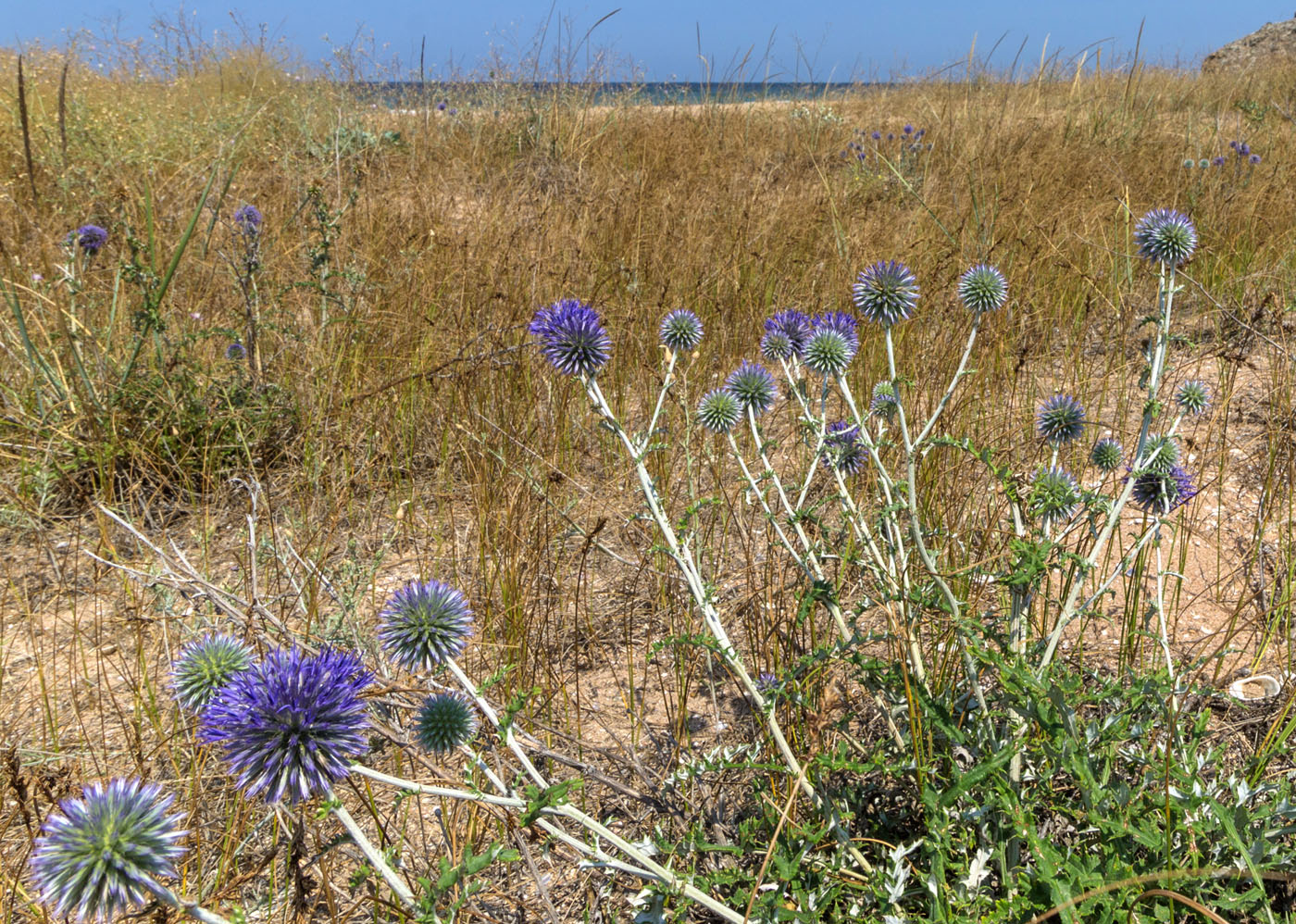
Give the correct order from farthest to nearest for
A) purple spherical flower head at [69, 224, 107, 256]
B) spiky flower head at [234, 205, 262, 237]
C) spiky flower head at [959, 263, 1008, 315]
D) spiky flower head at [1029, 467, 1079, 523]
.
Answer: purple spherical flower head at [69, 224, 107, 256], spiky flower head at [234, 205, 262, 237], spiky flower head at [959, 263, 1008, 315], spiky flower head at [1029, 467, 1079, 523]

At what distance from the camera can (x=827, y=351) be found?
2174 mm

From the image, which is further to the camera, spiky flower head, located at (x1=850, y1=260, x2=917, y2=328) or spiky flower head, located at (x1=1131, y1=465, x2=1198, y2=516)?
spiky flower head, located at (x1=850, y1=260, x2=917, y2=328)

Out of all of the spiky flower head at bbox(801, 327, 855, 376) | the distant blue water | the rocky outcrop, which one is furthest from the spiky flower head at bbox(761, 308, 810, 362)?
the rocky outcrop

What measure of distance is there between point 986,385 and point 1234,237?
2.29 metres

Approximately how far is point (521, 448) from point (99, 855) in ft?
→ 7.30

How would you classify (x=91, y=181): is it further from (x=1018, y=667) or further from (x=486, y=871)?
(x=1018, y=667)

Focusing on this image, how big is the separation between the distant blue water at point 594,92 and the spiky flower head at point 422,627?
6837mm

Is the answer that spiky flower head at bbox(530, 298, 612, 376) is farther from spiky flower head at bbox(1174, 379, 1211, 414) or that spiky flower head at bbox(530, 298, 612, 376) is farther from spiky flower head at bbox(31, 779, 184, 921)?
spiky flower head at bbox(1174, 379, 1211, 414)

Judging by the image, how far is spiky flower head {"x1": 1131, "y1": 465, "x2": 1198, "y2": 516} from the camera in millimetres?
1877

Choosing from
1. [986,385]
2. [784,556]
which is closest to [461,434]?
[784,556]

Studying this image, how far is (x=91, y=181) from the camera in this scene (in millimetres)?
4473

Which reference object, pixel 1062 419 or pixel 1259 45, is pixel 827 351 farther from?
pixel 1259 45

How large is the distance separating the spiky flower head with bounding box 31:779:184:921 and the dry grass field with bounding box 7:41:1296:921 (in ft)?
0.94

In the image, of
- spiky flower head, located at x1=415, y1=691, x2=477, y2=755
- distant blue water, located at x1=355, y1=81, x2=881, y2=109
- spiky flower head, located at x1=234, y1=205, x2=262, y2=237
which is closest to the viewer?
spiky flower head, located at x1=415, y1=691, x2=477, y2=755
